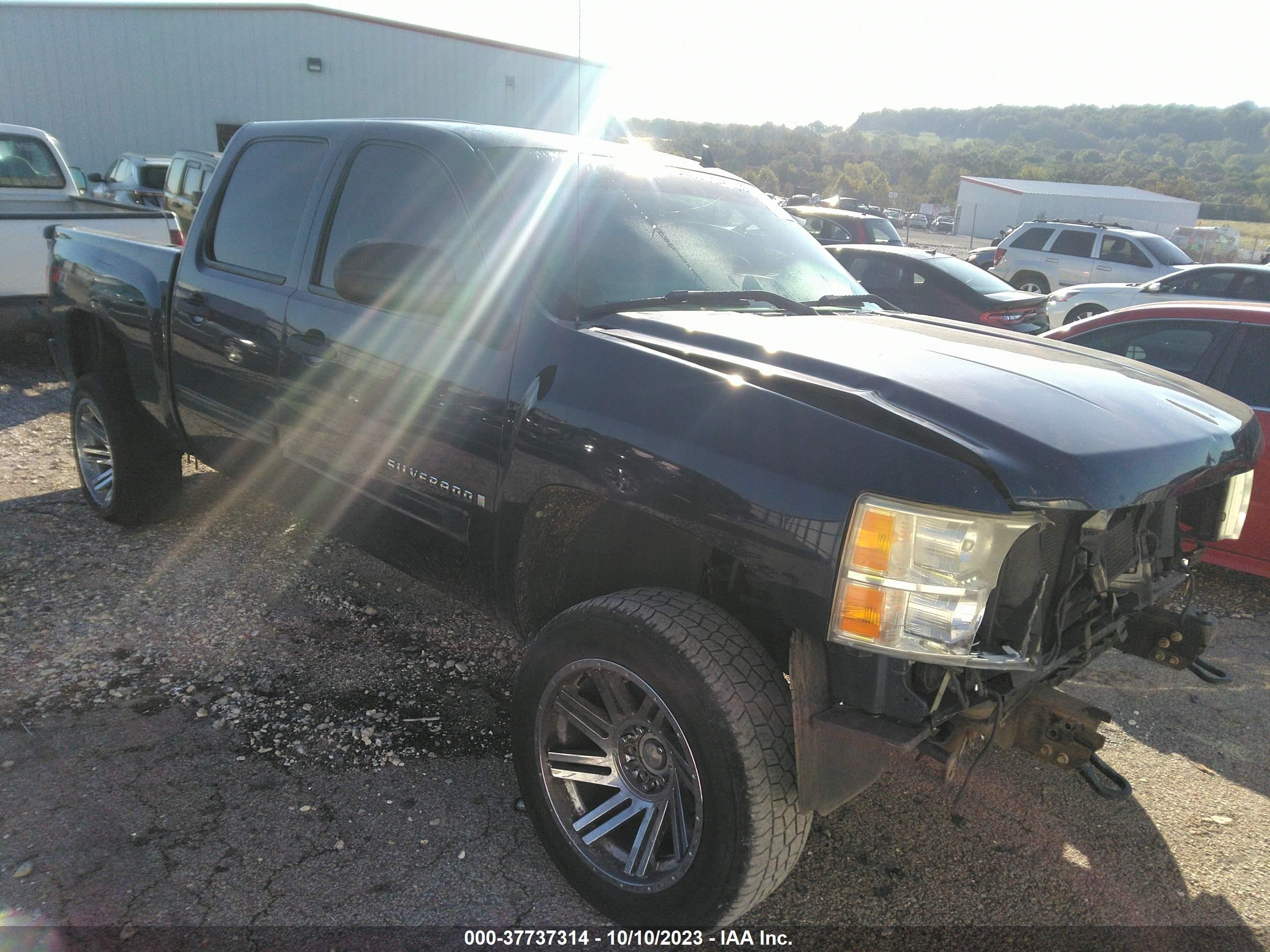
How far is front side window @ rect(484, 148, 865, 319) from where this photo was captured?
8.88 ft

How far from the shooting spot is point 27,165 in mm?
9555

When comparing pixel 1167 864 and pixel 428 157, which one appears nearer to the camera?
pixel 1167 864

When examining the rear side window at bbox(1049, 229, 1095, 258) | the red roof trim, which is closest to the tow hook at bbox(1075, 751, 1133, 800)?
the rear side window at bbox(1049, 229, 1095, 258)

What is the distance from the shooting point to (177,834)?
2523mm

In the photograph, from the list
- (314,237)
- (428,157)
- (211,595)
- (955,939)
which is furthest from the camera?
(211,595)

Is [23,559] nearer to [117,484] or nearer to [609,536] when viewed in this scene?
[117,484]

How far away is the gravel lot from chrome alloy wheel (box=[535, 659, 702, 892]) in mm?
238

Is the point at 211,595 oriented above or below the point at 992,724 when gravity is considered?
below

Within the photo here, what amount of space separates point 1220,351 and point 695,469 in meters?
4.20

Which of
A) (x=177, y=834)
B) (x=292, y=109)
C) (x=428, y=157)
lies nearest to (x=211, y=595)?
(x=177, y=834)

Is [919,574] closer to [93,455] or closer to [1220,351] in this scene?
[1220,351]

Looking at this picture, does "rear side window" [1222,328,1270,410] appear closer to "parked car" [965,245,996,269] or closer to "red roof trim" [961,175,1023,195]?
"parked car" [965,245,996,269]

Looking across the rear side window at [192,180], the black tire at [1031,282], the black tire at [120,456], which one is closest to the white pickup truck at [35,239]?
the black tire at [120,456]

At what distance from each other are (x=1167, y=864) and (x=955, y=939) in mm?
858
